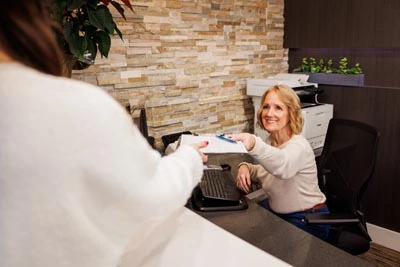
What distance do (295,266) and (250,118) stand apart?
2299 mm

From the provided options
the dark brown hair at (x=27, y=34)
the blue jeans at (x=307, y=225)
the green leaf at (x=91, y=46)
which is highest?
the green leaf at (x=91, y=46)

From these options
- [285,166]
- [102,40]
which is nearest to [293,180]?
[285,166]

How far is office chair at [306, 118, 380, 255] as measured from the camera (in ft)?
5.62

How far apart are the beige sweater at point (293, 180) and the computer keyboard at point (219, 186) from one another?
0.64ft

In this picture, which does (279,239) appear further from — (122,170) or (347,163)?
(347,163)

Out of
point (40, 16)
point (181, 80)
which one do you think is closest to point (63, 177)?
point (40, 16)

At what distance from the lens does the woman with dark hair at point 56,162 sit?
0.53 metres

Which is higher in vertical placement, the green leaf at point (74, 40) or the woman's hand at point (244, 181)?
the green leaf at point (74, 40)

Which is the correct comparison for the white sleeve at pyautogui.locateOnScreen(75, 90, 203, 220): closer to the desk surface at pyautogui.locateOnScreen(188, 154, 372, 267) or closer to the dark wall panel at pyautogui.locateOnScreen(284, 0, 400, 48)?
the desk surface at pyautogui.locateOnScreen(188, 154, 372, 267)

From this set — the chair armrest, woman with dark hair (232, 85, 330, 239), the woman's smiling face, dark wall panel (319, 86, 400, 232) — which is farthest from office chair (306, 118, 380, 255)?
dark wall panel (319, 86, 400, 232)

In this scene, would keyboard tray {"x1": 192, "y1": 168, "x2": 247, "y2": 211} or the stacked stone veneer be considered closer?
keyboard tray {"x1": 192, "y1": 168, "x2": 247, "y2": 211}

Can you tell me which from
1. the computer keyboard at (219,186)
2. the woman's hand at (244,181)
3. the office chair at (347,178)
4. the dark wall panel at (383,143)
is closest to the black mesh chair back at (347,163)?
the office chair at (347,178)

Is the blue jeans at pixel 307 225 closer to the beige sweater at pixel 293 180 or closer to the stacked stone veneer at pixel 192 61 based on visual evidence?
the beige sweater at pixel 293 180

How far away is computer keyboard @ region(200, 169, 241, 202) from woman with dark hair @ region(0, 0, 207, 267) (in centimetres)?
95
